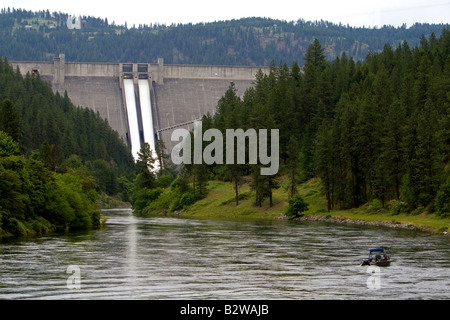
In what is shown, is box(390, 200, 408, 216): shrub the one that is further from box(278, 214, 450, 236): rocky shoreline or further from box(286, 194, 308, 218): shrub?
box(286, 194, 308, 218): shrub

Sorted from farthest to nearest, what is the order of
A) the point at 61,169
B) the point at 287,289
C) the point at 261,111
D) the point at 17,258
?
the point at 261,111, the point at 61,169, the point at 17,258, the point at 287,289

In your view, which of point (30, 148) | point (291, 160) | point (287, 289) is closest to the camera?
point (287, 289)

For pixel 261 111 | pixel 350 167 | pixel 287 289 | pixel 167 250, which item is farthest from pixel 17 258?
pixel 261 111

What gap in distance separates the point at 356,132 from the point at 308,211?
436 inches

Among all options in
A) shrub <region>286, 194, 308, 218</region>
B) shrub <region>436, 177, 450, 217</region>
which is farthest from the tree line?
shrub <region>286, 194, 308, 218</region>

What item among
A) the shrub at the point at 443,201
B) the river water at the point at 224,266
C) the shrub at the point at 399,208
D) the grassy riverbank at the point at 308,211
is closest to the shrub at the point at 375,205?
the grassy riverbank at the point at 308,211

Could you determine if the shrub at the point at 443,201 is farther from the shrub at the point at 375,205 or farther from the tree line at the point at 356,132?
the shrub at the point at 375,205

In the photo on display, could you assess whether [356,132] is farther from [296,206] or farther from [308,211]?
[296,206]

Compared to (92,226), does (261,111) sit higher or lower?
higher

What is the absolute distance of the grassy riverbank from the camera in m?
88.8

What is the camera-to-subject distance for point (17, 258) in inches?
2242

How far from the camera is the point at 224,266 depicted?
180 ft
